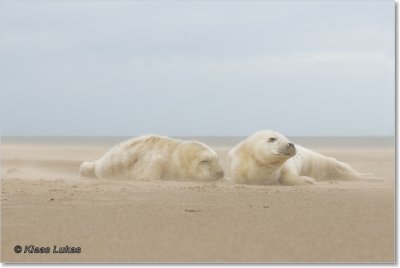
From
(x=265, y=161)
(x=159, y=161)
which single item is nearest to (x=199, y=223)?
(x=265, y=161)

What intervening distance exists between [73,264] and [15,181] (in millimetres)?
5192

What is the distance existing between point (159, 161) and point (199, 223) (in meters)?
4.32

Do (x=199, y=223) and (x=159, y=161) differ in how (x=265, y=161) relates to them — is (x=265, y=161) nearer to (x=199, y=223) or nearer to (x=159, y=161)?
(x=159, y=161)

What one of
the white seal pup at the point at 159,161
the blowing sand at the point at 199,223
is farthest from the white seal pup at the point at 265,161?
the blowing sand at the point at 199,223

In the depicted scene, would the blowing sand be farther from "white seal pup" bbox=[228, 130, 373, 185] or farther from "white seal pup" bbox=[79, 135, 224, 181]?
"white seal pup" bbox=[79, 135, 224, 181]

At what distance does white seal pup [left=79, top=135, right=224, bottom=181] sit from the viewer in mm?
10133

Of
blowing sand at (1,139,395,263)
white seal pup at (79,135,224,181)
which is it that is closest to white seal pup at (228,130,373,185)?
white seal pup at (79,135,224,181)

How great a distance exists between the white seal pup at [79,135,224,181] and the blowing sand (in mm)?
1018

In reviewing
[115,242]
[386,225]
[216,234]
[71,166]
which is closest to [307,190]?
[386,225]

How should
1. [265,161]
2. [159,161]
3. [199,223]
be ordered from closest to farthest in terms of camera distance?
[199,223], [265,161], [159,161]

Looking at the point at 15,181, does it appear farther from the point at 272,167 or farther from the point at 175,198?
the point at 272,167

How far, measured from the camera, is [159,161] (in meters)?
10.3

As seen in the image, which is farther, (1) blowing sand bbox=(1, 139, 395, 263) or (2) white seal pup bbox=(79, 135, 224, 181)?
(2) white seal pup bbox=(79, 135, 224, 181)

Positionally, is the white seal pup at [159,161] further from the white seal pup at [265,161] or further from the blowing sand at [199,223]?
the blowing sand at [199,223]
